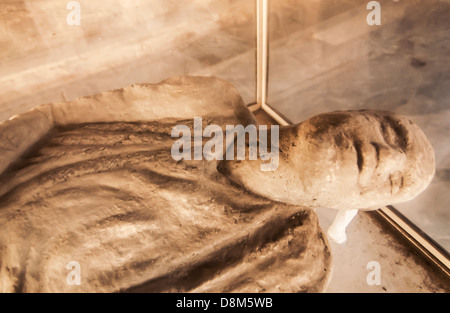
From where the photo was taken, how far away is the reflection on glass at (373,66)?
237cm

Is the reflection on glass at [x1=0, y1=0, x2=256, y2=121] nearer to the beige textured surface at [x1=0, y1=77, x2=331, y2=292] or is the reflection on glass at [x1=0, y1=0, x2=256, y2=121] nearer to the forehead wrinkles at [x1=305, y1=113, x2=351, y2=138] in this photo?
the beige textured surface at [x1=0, y1=77, x2=331, y2=292]

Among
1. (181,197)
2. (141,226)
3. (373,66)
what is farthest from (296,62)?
(141,226)

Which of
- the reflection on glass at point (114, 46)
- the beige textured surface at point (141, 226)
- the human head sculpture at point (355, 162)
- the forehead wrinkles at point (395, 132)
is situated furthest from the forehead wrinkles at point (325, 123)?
the reflection on glass at point (114, 46)

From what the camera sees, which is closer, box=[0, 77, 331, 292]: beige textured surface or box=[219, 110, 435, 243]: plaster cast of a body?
box=[0, 77, 331, 292]: beige textured surface

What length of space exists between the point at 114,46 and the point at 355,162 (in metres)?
3.18

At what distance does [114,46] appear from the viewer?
3.66 metres

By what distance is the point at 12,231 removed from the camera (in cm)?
126

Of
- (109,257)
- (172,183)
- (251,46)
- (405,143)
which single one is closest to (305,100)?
(251,46)

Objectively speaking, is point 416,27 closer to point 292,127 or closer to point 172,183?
point 292,127

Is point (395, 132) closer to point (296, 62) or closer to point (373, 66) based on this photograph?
point (373, 66)

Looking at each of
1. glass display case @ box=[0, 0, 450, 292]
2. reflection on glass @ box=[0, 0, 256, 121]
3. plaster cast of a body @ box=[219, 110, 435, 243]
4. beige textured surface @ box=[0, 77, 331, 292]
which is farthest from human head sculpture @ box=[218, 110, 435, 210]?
reflection on glass @ box=[0, 0, 256, 121]

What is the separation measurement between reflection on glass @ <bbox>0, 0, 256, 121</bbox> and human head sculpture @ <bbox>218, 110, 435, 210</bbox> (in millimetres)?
2473

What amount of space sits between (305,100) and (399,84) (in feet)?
3.54

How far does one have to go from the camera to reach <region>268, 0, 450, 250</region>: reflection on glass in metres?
2.37
